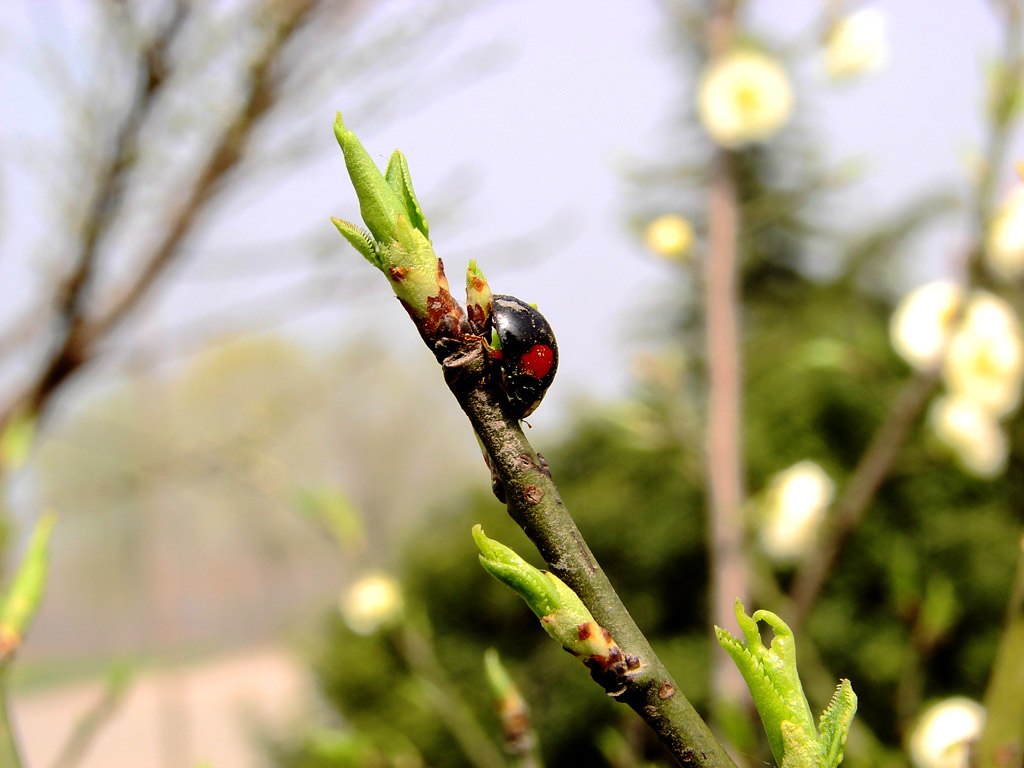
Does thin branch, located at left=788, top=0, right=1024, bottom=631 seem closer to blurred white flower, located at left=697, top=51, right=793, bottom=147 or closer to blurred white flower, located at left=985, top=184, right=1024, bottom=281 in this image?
blurred white flower, located at left=985, top=184, right=1024, bottom=281

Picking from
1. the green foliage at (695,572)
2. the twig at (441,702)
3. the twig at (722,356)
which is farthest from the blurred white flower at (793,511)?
the green foliage at (695,572)

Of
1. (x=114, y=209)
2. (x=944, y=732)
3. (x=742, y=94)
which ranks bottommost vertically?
(x=944, y=732)

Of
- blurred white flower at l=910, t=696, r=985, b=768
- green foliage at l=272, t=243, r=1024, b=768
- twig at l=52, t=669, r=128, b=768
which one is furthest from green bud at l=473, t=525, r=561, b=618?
green foliage at l=272, t=243, r=1024, b=768

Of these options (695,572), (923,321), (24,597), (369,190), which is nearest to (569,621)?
(369,190)

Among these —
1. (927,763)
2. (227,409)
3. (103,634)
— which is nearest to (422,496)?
(227,409)

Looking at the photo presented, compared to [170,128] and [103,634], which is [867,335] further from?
[103,634]

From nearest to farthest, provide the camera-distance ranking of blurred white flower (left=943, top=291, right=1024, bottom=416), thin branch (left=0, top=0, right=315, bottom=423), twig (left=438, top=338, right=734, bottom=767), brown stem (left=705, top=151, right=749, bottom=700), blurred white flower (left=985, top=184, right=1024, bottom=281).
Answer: twig (left=438, top=338, right=734, bottom=767)
blurred white flower (left=985, top=184, right=1024, bottom=281)
blurred white flower (left=943, top=291, right=1024, bottom=416)
brown stem (left=705, top=151, right=749, bottom=700)
thin branch (left=0, top=0, right=315, bottom=423)

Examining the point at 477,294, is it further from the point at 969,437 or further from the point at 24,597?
the point at 969,437
